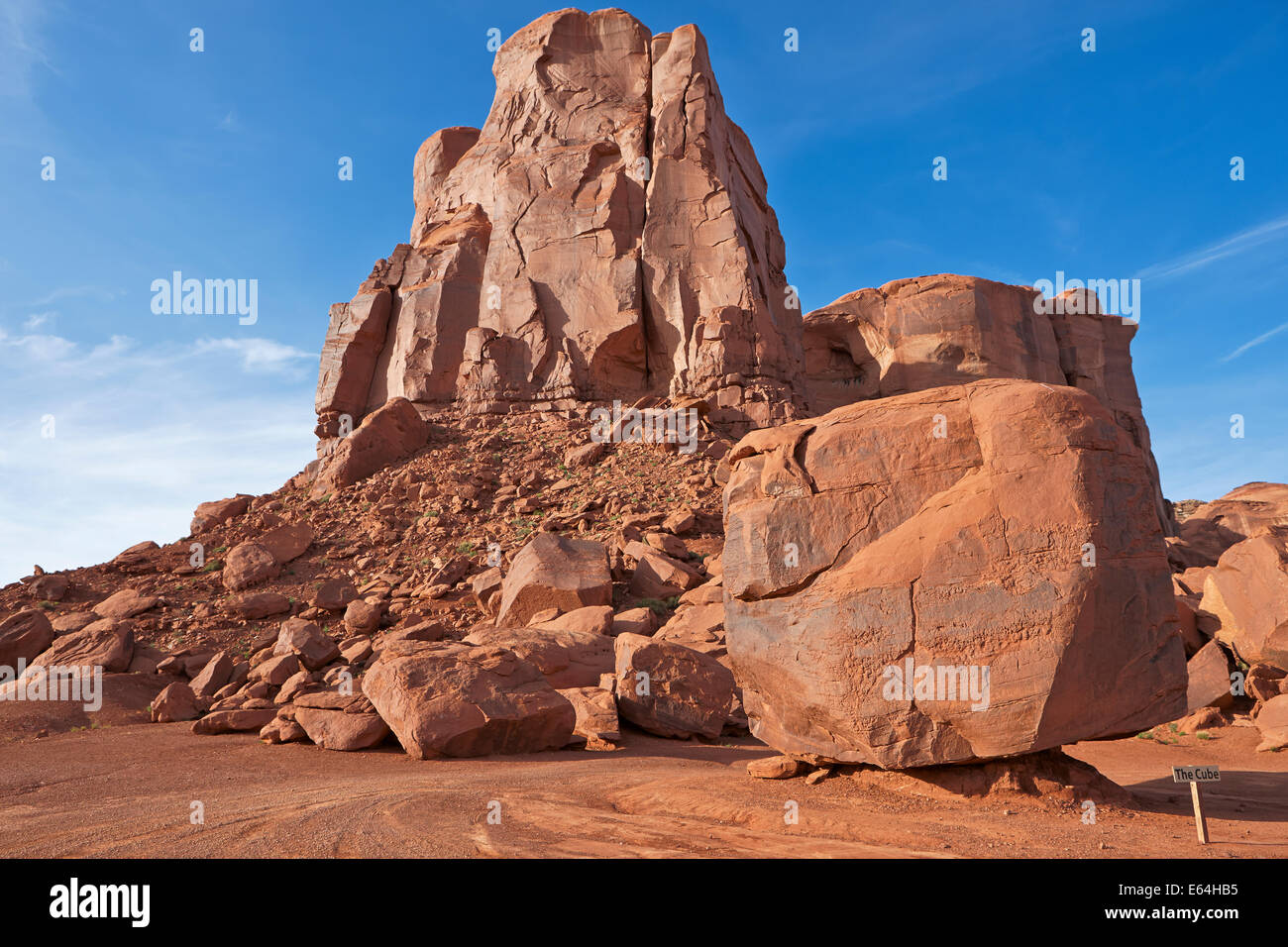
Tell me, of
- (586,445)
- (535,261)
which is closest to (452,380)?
(535,261)

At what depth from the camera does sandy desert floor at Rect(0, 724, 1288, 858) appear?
18.5ft

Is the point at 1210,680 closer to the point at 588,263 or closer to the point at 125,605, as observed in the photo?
the point at 125,605

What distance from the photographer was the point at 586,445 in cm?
2591

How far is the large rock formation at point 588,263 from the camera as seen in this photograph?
2930cm

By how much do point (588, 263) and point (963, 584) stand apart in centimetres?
2590

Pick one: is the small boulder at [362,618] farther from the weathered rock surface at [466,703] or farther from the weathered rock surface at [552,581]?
the weathered rock surface at [466,703]

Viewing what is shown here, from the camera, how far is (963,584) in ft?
22.6

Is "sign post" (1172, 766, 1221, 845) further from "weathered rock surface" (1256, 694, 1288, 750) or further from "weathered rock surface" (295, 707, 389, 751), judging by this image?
"weathered rock surface" (295, 707, 389, 751)

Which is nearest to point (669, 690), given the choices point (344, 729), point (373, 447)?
point (344, 729)

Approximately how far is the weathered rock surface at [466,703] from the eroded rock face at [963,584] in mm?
3876

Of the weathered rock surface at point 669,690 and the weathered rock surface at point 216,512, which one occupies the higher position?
the weathered rock surface at point 216,512

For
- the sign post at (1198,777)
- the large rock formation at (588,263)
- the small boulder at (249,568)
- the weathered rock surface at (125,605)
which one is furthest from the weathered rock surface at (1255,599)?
the weathered rock surface at (125,605)
